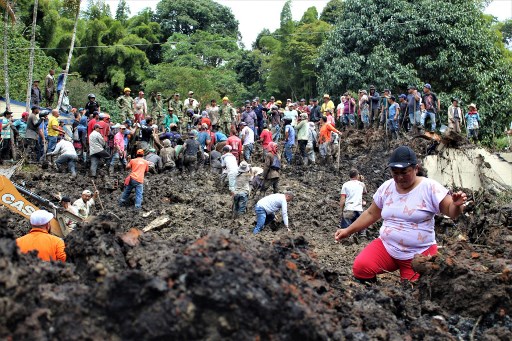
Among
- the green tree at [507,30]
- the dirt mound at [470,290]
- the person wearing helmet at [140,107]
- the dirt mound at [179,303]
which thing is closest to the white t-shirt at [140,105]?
the person wearing helmet at [140,107]

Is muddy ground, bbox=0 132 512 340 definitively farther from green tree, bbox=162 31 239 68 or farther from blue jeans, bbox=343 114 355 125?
green tree, bbox=162 31 239 68

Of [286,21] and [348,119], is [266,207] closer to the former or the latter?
[348,119]

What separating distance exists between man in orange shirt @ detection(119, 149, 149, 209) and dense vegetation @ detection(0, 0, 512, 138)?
11.8 meters

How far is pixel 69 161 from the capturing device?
18.6 metres

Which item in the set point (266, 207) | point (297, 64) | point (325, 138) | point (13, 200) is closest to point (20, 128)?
point (13, 200)

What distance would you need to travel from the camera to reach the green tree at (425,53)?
91.7 feet

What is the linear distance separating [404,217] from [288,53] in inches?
1375

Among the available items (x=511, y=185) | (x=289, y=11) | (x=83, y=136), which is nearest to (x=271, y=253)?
(x=83, y=136)

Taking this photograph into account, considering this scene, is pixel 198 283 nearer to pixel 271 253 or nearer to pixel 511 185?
pixel 271 253

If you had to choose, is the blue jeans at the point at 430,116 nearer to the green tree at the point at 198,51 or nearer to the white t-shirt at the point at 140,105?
the white t-shirt at the point at 140,105

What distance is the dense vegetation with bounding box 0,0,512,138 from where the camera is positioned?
28.4 m

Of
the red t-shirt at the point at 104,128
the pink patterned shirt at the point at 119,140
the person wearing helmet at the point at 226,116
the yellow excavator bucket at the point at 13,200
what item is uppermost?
the person wearing helmet at the point at 226,116

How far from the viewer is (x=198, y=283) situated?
391 cm

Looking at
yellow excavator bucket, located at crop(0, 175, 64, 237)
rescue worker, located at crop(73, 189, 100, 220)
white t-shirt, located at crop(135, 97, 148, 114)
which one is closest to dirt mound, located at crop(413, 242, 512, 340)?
yellow excavator bucket, located at crop(0, 175, 64, 237)
